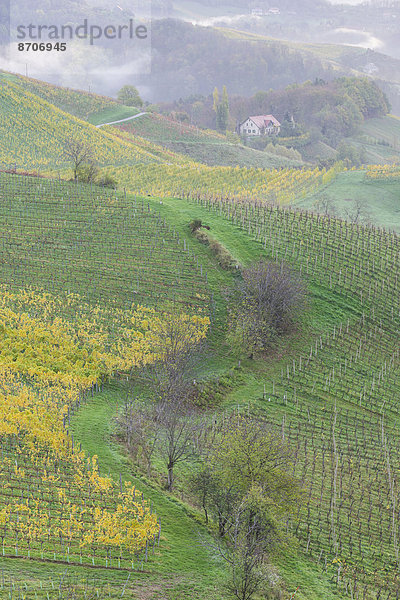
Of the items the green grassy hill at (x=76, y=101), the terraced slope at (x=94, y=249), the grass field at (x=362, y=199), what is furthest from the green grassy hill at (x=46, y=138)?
the terraced slope at (x=94, y=249)

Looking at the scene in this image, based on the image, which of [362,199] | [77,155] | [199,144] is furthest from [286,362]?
[199,144]

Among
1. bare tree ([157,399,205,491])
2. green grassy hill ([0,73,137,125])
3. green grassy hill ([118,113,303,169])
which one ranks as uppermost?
green grassy hill ([0,73,137,125])

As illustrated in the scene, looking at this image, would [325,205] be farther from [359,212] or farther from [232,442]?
[232,442]

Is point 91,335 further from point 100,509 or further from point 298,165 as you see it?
point 298,165

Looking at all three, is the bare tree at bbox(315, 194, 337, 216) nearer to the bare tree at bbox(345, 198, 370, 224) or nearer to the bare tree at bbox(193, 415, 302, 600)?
the bare tree at bbox(345, 198, 370, 224)

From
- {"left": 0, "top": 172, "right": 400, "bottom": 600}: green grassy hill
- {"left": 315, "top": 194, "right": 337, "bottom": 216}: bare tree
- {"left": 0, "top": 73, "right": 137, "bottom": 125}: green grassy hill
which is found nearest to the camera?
{"left": 0, "top": 172, "right": 400, "bottom": 600}: green grassy hill

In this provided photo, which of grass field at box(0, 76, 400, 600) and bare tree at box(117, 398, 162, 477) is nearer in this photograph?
grass field at box(0, 76, 400, 600)

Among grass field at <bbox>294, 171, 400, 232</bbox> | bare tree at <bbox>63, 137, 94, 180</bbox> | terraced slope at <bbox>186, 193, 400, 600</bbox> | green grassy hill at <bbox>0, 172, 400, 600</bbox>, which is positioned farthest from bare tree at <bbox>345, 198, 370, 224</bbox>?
bare tree at <bbox>63, 137, 94, 180</bbox>

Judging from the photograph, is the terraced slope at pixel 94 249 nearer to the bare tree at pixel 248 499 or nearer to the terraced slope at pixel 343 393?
the terraced slope at pixel 343 393
